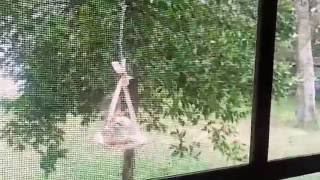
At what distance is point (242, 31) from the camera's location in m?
1.55

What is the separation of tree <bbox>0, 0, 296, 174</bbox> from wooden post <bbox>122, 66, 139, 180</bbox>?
2cm

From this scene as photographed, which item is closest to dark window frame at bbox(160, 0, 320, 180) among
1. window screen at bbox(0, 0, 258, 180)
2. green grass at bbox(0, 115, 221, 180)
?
window screen at bbox(0, 0, 258, 180)

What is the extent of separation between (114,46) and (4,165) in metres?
0.43

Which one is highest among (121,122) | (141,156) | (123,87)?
(123,87)

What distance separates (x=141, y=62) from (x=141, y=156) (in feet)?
0.93

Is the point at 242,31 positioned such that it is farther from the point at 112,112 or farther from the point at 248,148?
the point at 112,112

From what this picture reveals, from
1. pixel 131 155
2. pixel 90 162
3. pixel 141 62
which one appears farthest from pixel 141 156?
pixel 141 62

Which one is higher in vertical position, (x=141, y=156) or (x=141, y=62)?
(x=141, y=62)

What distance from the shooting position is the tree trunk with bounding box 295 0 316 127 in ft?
5.50

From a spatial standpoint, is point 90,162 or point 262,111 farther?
point 262,111

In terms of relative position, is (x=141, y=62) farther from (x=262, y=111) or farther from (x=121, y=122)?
(x=262, y=111)

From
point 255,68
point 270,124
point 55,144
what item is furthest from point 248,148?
point 55,144

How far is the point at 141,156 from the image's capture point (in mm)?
1398

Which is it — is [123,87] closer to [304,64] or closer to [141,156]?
[141,156]
